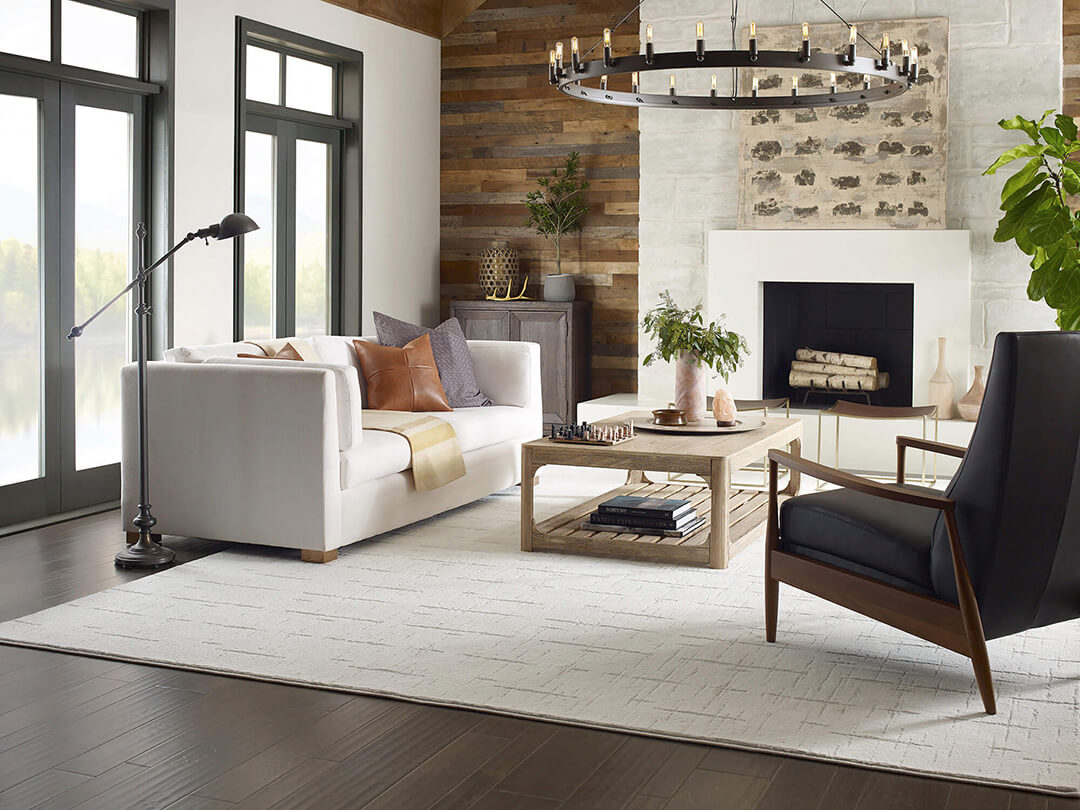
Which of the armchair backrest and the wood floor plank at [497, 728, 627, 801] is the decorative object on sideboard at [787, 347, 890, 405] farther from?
the wood floor plank at [497, 728, 627, 801]

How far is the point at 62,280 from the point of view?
19.1 ft

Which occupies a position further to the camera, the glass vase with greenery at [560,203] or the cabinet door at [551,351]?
the glass vase with greenery at [560,203]

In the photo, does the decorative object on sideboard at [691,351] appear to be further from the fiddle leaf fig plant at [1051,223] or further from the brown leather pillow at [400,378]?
the fiddle leaf fig plant at [1051,223]

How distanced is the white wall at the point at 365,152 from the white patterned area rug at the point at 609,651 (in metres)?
2.14

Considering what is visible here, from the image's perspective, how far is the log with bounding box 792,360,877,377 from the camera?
7590 millimetres

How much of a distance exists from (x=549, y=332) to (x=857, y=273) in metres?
2.06

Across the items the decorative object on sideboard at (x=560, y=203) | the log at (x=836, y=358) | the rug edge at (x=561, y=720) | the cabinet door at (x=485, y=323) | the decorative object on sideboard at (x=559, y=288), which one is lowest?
the rug edge at (x=561, y=720)

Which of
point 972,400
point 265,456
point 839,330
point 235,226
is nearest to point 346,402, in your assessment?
point 265,456

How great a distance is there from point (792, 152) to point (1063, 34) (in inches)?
65.3

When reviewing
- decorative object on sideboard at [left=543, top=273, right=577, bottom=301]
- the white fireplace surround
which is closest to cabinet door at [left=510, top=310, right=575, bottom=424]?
decorative object on sideboard at [left=543, top=273, right=577, bottom=301]

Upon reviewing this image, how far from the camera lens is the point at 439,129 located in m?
8.96

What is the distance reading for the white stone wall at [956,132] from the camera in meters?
7.07

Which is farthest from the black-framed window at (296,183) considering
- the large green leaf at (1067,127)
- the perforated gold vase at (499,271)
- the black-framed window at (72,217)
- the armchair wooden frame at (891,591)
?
the large green leaf at (1067,127)

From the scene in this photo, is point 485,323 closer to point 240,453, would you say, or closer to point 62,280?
point 62,280
